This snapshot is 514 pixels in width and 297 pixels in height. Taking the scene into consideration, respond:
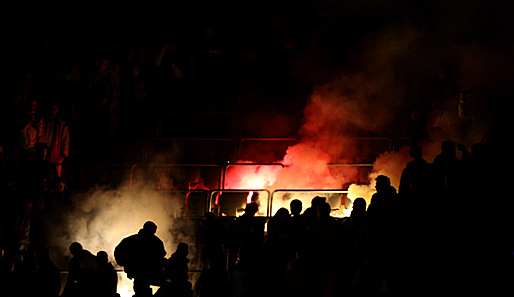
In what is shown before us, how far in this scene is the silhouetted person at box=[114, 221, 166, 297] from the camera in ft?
36.3

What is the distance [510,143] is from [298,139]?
17.3 feet

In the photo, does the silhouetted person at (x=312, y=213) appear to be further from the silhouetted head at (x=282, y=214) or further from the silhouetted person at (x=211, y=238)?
the silhouetted person at (x=211, y=238)

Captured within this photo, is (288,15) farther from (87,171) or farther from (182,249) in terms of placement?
(182,249)

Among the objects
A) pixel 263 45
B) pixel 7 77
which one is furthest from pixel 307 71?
pixel 7 77

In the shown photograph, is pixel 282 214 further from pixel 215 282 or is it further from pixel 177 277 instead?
pixel 177 277

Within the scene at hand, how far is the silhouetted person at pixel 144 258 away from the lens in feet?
36.3

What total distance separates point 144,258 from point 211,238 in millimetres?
981

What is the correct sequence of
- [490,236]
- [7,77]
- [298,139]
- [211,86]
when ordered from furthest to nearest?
[7,77] → [211,86] → [298,139] → [490,236]

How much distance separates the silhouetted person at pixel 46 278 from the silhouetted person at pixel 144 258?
1.10 m

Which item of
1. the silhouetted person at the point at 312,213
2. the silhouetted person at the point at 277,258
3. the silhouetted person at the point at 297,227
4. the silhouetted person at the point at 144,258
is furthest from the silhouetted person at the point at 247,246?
the silhouetted person at the point at 144,258

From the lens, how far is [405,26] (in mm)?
16328

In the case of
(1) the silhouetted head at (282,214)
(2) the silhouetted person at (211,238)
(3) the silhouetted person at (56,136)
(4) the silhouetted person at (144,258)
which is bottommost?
(4) the silhouetted person at (144,258)

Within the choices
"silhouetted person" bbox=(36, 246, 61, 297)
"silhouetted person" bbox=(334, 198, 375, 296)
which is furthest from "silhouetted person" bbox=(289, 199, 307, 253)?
"silhouetted person" bbox=(36, 246, 61, 297)

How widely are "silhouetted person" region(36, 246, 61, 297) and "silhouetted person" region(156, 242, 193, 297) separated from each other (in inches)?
70.1
